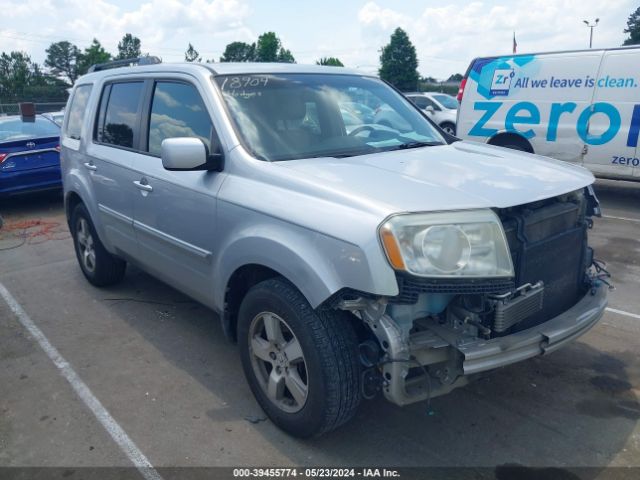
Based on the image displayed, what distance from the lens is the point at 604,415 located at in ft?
10.8

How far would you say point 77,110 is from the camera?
5496 mm

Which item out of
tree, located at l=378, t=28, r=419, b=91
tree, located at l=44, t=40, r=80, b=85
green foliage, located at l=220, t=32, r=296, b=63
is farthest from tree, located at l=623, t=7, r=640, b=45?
tree, located at l=44, t=40, r=80, b=85

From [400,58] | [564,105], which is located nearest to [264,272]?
[564,105]

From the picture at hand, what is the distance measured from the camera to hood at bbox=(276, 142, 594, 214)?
8.65 feet

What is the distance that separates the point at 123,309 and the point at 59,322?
0.52 metres

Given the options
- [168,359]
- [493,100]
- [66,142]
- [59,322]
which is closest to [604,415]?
[168,359]

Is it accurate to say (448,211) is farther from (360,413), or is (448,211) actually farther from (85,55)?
(85,55)

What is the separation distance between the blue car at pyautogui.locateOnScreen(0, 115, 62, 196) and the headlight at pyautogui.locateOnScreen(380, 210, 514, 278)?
8.20 m

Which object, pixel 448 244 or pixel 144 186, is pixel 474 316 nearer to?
pixel 448 244

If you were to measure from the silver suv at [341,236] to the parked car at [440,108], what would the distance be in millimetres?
13272

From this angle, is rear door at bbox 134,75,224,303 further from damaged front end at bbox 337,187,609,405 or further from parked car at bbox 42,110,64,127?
parked car at bbox 42,110,64,127

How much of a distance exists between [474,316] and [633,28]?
72739 millimetres

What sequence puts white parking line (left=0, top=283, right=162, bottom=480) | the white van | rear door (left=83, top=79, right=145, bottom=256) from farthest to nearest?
the white van → rear door (left=83, top=79, right=145, bottom=256) → white parking line (left=0, top=283, right=162, bottom=480)

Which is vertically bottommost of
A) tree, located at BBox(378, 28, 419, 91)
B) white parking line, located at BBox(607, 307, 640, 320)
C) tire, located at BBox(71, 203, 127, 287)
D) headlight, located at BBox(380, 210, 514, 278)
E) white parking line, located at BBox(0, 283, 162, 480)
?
white parking line, located at BBox(0, 283, 162, 480)
